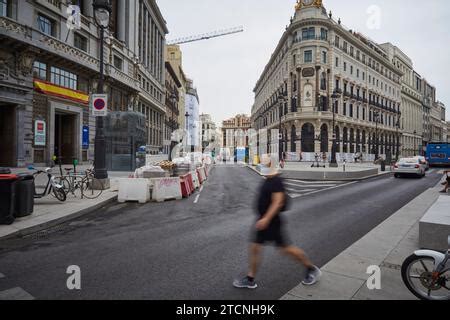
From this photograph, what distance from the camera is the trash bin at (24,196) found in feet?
21.4

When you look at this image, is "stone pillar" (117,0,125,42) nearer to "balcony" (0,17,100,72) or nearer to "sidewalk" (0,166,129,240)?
"balcony" (0,17,100,72)

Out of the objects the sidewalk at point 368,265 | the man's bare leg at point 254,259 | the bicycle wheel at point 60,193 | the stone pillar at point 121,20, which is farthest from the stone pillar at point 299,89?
the man's bare leg at point 254,259

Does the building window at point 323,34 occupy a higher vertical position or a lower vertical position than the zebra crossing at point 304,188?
higher

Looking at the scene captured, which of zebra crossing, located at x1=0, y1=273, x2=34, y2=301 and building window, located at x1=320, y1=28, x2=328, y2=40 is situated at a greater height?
building window, located at x1=320, y1=28, x2=328, y2=40

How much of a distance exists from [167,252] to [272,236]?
7.11 feet

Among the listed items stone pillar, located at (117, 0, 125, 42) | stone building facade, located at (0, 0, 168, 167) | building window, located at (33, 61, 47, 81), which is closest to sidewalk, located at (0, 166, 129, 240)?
stone building facade, located at (0, 0, 168, 167)

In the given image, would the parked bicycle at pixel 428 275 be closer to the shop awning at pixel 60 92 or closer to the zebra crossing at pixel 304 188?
the zebra crossing at pixel 304 188

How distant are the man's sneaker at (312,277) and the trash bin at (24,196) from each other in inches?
261

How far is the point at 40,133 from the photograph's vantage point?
21953mm

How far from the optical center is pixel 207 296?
130 inches

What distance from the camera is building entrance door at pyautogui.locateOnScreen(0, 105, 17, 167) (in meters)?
20.0

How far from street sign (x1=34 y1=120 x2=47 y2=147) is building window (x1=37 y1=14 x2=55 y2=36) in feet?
25.7
